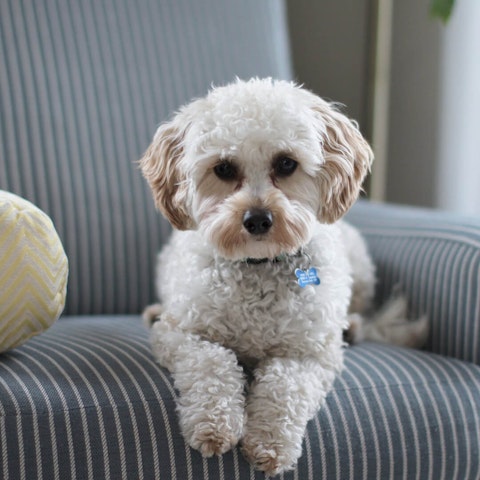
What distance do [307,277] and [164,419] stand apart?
363mm

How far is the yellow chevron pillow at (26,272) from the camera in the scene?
1.23 m

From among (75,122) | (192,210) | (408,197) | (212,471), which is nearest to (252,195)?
(192,210)

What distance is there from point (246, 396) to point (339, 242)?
1.48 feet

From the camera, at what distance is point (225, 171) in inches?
51.0

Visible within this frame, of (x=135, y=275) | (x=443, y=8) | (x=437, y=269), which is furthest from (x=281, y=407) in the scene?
(x=443, y=8)

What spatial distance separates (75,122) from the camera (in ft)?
6.25

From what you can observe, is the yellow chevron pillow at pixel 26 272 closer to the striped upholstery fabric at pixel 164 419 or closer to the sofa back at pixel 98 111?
the striped upholstery fabric at pixel 164 419

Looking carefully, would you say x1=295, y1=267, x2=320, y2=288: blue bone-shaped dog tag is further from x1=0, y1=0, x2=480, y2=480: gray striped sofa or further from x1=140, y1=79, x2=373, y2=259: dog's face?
x1=0, y1=0, x2=480, y2=480: gray striped sofa

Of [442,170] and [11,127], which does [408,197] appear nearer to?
[442,170]

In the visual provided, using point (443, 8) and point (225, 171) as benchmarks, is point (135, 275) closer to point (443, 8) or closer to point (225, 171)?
point (225, 171)

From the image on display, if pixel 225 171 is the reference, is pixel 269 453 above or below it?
below

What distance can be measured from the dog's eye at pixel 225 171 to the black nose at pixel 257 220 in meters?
0.10

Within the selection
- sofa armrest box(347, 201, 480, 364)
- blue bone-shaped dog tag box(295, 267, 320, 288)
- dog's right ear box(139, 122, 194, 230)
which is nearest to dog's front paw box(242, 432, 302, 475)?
blue bone-shaped dog tag box(295, 267, 320, 288)

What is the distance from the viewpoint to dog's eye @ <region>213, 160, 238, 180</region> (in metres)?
1.29
